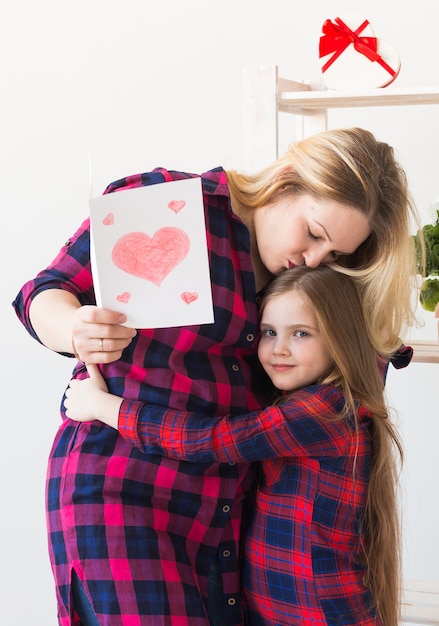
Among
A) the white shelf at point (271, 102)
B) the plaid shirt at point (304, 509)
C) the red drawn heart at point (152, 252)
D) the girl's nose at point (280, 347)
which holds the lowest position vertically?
the plaid shirt at point (304, 509)

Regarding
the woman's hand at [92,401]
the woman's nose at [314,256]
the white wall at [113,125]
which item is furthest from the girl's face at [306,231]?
the white wall at [113,125]

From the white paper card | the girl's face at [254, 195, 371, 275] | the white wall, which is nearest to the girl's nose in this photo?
the girl's face at [254, 195, 371, 275]

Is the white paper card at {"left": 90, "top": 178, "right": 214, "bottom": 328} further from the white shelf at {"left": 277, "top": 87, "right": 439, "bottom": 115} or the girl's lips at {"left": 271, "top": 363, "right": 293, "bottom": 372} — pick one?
the white shelf at {"left": 277, "top": 87, "right": 439, "bottom": 115}

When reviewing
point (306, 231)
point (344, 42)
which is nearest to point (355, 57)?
point (344, 42)

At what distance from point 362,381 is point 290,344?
0.46 feet

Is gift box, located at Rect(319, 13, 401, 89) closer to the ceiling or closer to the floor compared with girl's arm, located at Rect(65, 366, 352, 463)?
closer to the ceiling

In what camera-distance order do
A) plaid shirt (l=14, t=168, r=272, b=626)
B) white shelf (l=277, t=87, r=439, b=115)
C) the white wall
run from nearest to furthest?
plaid shirt (l=14, t=168, r=272, b=626) < white shelf (l=277, t=87, r=439, b=115) < the white wall

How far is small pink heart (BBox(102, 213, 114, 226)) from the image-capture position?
1315mm

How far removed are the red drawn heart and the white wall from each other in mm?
1253

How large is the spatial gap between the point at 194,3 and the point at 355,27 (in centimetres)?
73

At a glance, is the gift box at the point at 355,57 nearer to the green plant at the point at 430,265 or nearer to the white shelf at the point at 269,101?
the white shelf at the point at 269,101

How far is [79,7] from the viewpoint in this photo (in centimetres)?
271

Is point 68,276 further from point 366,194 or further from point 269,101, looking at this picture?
point 269,101

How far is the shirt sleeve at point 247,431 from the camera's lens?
1.48 meters
